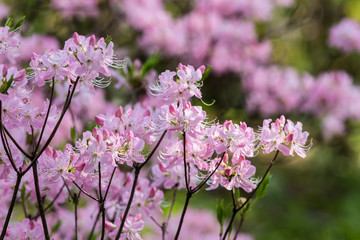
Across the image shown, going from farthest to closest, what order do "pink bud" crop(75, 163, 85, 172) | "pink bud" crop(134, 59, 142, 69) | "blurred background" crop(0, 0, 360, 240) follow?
"blurred background" crop(0, 0, 360, 240)
"pink bud" crop(134, 59, 142, 69)
"pink bud" crop(75, 163, 85, 172)

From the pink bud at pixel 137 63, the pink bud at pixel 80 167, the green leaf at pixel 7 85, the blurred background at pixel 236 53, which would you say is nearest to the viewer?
the green leaf at pixel 7 85

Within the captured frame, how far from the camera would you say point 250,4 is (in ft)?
14.3

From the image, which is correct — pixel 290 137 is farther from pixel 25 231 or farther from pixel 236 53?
pixel 236 53

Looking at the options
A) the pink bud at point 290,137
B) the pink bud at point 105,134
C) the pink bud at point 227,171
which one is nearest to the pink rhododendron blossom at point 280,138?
the pink bud at point 290,137

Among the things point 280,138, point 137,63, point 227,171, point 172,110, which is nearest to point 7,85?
point 172,110

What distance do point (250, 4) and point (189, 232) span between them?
2.12 meters

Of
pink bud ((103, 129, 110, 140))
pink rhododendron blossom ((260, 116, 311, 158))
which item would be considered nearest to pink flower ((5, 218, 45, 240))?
pink bud ((103, 129, 110, 140))

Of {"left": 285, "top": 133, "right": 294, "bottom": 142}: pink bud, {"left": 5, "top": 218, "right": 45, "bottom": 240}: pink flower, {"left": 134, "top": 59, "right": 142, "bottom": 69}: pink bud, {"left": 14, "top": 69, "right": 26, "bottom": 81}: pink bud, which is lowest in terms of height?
{"left": 5, "top": 218, "right": 45, "bottom": 240}: pink flower

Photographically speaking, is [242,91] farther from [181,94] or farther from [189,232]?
[181,94]

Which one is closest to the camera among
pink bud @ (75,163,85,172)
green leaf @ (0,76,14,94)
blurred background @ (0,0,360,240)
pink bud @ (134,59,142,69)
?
green leaf @ (0,76,14,94)

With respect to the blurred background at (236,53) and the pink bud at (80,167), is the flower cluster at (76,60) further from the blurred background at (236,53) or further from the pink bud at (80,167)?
the blurred background at (236,53)

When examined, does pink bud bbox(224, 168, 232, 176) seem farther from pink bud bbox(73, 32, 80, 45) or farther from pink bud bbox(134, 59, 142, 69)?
pink bud bbox(134, 59, 142, 69)

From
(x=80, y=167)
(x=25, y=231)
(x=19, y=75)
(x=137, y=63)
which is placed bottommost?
(x=25, y=231)

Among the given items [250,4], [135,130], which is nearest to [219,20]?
[250,4]
